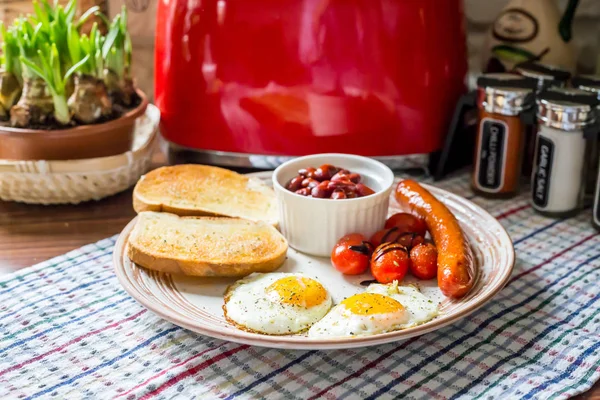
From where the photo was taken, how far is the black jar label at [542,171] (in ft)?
4.12

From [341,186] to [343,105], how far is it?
28cm

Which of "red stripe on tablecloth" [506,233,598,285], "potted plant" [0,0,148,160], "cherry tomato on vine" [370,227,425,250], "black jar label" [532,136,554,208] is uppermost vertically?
"potted plant" [0,0,148,160]

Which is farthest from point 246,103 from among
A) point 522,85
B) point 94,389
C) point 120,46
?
point 94,389

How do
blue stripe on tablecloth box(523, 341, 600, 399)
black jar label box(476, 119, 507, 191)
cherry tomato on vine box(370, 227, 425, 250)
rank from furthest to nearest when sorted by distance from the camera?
black jar label box(476, 119, 507, 191) → cherry tomato on vine box(370, 227, 425, 250) → blue stripe on tablecloth box(523, 341, 600, 399)

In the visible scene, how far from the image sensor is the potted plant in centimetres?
123

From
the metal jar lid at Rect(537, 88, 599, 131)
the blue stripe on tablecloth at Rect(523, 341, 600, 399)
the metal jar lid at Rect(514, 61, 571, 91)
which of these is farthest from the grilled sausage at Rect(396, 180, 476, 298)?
the metal jar lid at Rect(514, 61, 571, 91)

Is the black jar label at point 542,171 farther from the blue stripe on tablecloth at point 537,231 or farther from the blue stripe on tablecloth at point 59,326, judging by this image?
the blue stripe on tablecloth at point 59,326

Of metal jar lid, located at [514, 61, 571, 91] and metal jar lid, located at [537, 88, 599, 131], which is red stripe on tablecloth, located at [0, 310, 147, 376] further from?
metal jar lid, located at [514, 61, 571, 91]

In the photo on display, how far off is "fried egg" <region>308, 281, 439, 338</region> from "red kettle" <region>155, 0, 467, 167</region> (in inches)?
19.5

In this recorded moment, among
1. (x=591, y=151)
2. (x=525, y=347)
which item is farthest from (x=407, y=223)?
(x=591, y=151)

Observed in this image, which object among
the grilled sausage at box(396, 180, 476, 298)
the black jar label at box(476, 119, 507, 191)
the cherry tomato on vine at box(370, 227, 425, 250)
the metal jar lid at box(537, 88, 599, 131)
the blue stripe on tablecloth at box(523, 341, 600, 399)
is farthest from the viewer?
the black jar label at box(476, 119, 507, 191)

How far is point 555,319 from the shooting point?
977mm

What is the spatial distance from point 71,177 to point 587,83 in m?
0.97

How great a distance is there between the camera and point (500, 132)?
1.33 m
